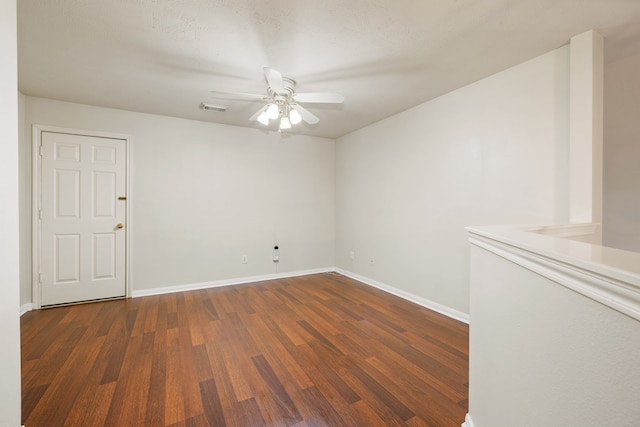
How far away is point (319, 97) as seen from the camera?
7.27 ft

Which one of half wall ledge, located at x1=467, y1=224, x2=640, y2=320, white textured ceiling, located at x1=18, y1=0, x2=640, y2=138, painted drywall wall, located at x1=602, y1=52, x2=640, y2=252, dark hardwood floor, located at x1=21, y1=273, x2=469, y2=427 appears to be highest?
white textured ceiling, located at x1=18, y1=0, x2=640, y2=138

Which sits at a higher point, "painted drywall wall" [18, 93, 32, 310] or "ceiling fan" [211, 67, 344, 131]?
"ceiling fan" [211, 67, 344, 131]

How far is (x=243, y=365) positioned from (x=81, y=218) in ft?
9.84

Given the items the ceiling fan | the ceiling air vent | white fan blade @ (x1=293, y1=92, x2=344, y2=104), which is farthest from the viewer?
the ceiling air vent

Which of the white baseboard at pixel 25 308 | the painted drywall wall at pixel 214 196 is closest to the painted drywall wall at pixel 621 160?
the painted drywall wall at pixel 214 196

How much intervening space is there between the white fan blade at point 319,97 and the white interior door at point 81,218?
277 centimetres

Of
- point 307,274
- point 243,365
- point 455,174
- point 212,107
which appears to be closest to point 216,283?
point 307,274

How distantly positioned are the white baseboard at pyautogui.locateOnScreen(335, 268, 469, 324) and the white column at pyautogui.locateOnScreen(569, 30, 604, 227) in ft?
4.62

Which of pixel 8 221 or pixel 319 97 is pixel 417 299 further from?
pixel 8 221

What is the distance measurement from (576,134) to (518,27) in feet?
3.00

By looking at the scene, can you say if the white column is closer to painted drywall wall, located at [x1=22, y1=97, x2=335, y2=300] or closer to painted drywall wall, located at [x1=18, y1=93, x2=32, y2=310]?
painted drywall wall, located at [x1=22, y1=97, x2=335, y2=300]

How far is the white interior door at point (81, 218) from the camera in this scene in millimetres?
3143

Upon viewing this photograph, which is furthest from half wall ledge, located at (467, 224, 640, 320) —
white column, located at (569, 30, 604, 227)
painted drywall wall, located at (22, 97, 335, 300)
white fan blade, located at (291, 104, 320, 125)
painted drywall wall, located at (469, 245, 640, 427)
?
painted drywall wall, located at (22, 97, 335, 300)

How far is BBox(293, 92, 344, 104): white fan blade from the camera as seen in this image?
7.12ft
